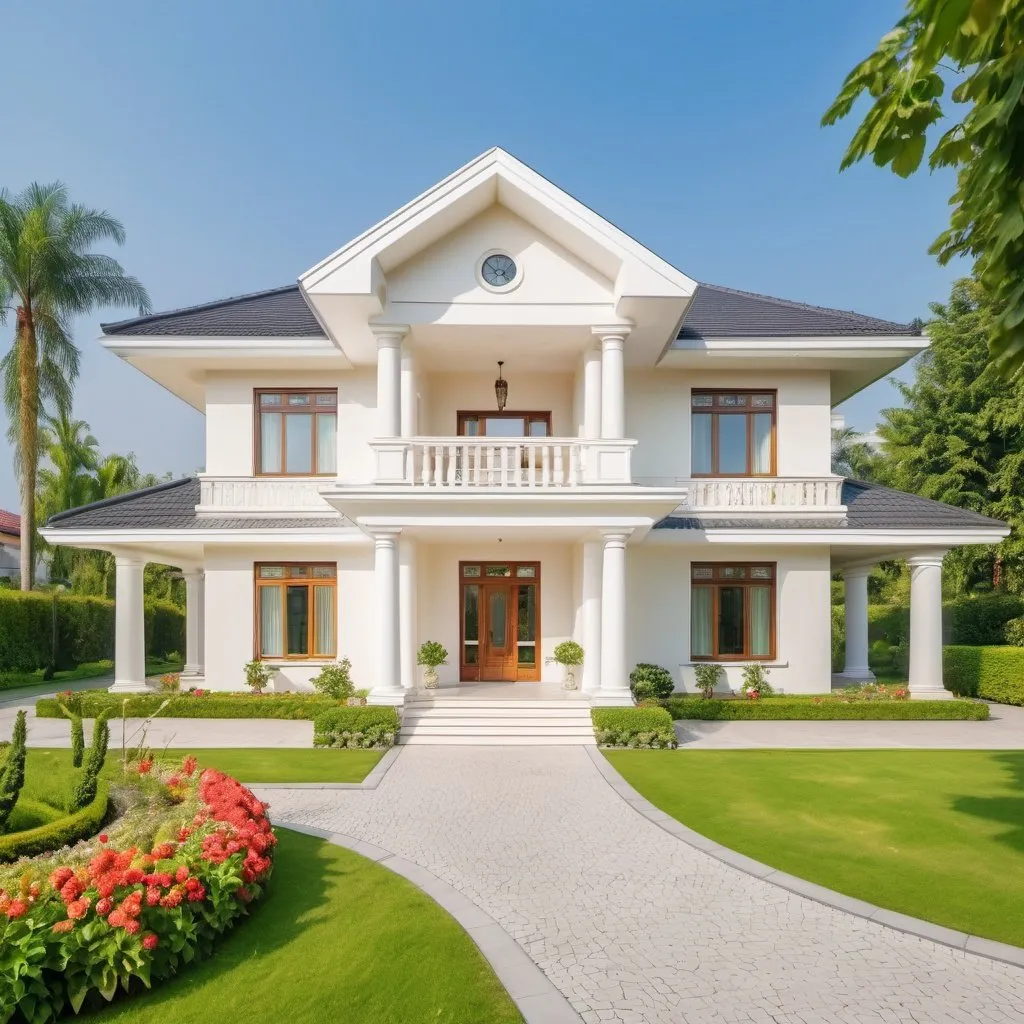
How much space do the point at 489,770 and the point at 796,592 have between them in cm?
866

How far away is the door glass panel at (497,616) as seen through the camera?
649 inches

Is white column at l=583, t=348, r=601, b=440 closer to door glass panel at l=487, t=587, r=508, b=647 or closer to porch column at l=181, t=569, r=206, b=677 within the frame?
door glass panel at l=487, t=587, r=508, b=647

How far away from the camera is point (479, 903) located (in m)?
5.93

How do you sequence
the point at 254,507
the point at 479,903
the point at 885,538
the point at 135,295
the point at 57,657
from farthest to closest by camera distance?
the point at 135,295
the point at 57,657
the point at 254,507
the point at 885,538
the point at 479,903

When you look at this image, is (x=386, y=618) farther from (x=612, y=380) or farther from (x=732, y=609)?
(x=732, y=609)

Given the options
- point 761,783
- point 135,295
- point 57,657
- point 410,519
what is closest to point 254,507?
point 410,519

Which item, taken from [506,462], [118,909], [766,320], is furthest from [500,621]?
[118,909]

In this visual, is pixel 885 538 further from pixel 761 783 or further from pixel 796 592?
pixel 761 783

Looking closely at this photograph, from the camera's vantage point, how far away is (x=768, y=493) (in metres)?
15.8

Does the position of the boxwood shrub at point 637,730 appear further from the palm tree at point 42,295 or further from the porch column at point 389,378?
the palm tree at point 42,295

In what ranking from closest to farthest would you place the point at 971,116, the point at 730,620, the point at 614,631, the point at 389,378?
the point at 971,116
the point at 614,631
the point at 389,378
the point at 730,620

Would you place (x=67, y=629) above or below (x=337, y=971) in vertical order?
below

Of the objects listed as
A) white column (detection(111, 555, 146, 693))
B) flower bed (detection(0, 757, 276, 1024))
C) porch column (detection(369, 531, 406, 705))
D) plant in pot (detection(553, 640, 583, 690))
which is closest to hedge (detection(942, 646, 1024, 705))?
plant in pot (detection(553, 640, 583, 690))

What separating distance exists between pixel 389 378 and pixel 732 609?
8.87 meters
